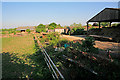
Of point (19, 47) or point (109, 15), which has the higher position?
point (109, 15)

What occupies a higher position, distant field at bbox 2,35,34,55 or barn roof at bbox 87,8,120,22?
barn roof at bbox 87,8,120,22

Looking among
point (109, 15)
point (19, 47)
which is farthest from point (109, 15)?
point (19, 47)

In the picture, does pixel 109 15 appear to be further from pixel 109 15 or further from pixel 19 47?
pixel 19 47

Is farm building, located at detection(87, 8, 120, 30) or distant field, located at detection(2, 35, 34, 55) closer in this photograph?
distant field, located at detection(2, 35, 34, 55)

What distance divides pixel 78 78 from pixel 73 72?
1.05ft

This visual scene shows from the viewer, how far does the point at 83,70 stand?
3.79 meters

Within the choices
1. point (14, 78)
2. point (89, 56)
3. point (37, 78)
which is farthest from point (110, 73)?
point (14, 78)

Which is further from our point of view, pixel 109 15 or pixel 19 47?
pixel 109 15

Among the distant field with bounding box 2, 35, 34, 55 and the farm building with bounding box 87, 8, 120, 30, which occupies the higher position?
the farm building with bounding box 87, 8, 120, 30

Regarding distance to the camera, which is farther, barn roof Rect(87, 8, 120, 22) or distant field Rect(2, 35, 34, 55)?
barn roof Rect(87, 8, 120, 22)

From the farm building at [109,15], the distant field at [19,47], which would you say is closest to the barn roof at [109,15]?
the farm building at [109,15]

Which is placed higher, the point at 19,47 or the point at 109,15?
the point at 109,15

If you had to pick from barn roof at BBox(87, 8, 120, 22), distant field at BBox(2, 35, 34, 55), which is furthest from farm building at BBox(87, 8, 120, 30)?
distant field at BBox(2, 35, 34, 55)

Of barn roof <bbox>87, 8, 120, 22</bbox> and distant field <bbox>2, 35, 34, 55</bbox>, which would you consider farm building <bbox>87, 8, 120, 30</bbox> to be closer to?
barn roof <bbox>87, 8, 120, 22</bbox>
